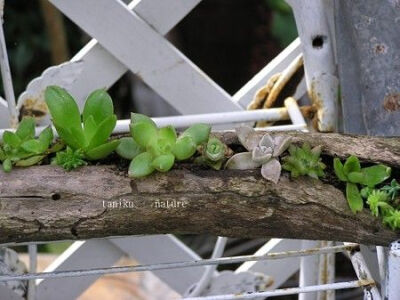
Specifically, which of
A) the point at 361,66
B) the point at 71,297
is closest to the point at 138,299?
the point at 71,297

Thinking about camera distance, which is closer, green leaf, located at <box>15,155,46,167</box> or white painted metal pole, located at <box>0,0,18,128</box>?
green leaf, located at <box>15,155,46,167</box>

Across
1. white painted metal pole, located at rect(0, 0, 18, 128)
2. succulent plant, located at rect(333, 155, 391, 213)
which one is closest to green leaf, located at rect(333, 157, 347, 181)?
succulent plant, located at rect(333, 155, 391, 213)

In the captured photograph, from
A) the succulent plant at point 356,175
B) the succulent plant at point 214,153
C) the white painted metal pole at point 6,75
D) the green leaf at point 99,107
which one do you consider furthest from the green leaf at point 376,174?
the white painted metal pole at point 6,75

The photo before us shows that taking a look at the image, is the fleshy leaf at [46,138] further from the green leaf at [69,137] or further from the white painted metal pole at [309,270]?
the white painted metal pole at [309,270]

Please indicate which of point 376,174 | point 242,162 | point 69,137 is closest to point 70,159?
point 69,137

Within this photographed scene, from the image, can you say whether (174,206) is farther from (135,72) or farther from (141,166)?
(135,72)

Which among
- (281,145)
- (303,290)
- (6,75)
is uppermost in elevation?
(6,75)

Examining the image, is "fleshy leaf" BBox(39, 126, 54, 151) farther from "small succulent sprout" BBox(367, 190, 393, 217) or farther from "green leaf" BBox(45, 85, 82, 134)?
"small succulent sprout" BBox(367, 190, 393, 217)
